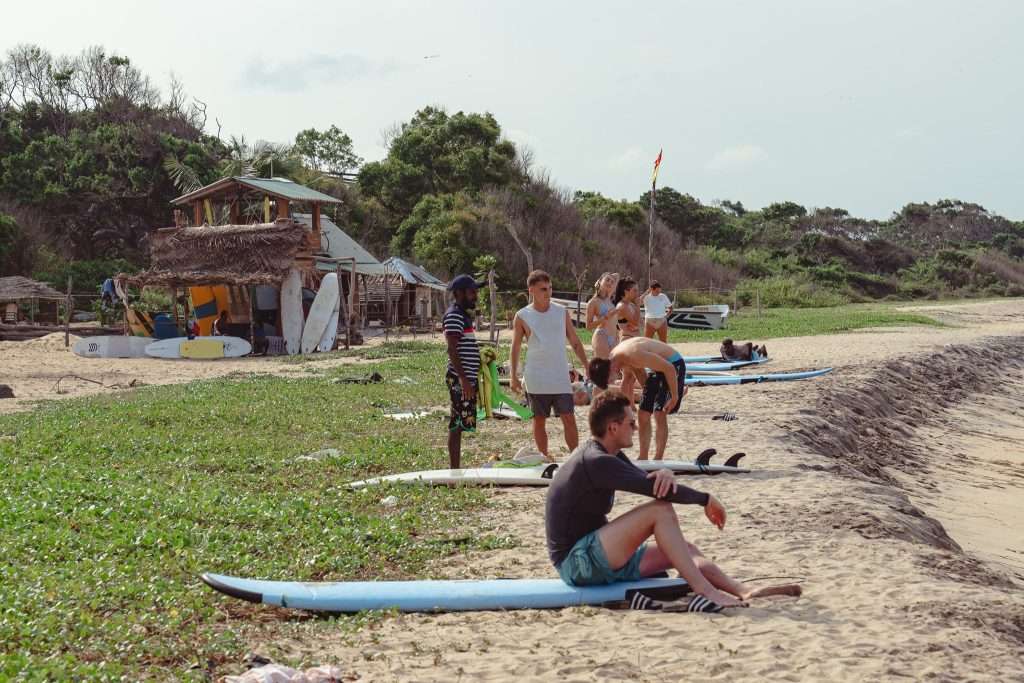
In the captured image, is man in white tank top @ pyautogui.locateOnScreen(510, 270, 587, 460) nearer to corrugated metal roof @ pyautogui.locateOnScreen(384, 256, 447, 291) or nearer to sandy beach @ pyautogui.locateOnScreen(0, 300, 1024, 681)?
sandy beach @ pyautogui.locateOnScreen(0, 300, 1024, 681)

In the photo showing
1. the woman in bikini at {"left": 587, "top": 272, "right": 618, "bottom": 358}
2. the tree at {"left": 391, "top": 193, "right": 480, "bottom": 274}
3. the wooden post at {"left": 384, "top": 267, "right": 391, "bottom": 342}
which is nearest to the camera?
the woman in bikini at {"left": 587, "top": 272, "right": 618, "bottom": 358}

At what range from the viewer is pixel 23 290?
3512cm

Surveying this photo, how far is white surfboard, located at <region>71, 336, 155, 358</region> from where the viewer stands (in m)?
29.0

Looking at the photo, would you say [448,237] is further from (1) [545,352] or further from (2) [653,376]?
(2) [653,376]

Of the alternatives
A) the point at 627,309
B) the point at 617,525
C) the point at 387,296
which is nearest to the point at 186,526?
the point at 617,525

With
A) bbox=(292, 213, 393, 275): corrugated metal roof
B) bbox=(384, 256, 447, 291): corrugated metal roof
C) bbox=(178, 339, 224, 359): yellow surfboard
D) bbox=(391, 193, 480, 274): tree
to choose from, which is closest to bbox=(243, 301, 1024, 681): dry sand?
bbox=(178, 339, 224, 359): yellow surfboard

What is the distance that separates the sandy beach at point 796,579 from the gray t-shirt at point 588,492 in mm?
423

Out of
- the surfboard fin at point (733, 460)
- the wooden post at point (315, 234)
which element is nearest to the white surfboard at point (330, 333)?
the wooden post at point (315, 234)

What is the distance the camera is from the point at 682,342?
2811cm

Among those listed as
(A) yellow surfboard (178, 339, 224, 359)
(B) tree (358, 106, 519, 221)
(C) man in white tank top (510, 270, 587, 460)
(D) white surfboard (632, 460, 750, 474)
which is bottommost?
(D) white surfboard (632, 460, 750, 474)

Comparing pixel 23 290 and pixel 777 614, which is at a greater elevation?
pixel 23 290

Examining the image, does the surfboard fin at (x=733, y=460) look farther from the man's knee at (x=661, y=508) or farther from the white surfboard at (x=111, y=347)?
the white surfboard at (x=111, y=347)

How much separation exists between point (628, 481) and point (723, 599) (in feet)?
2.72

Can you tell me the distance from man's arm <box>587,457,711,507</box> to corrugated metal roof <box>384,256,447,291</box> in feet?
109
